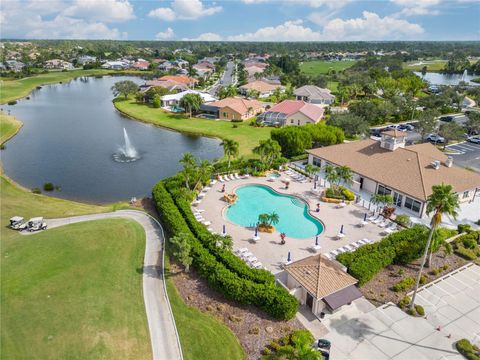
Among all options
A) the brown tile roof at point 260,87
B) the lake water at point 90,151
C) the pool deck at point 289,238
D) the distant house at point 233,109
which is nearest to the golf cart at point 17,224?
the lake water at point 90,151

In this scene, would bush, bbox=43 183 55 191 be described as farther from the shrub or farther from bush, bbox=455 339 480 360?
bush, bbox=455 339 480 360

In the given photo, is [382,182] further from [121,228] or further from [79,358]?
[79,358]

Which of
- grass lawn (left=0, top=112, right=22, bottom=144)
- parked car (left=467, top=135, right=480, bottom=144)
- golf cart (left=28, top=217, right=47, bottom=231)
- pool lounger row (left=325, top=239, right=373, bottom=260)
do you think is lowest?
pool lounger row (left=325, top=239, right=373, bottom=260)

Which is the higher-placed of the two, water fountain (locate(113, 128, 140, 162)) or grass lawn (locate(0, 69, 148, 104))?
grass lawn (locate(0, 69, 148, 104))

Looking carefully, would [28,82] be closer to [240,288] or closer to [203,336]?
[240,288]

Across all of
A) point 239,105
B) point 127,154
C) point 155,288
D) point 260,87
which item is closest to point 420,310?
point 155,288

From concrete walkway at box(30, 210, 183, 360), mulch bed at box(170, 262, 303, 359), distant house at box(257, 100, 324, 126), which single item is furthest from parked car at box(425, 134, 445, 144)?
concrete walkway at box(30, 210, 183, 360)

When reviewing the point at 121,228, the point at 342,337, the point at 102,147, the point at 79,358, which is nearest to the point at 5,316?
the point at 79,358
